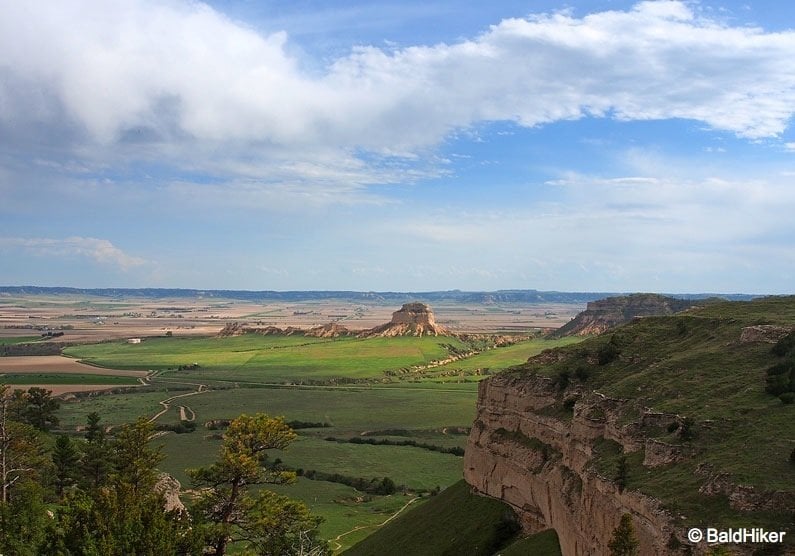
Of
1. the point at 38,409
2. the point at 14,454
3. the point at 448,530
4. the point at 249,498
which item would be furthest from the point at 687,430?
the point at 38,409

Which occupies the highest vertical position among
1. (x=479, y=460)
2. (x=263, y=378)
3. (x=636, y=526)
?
(x=636, y=526)

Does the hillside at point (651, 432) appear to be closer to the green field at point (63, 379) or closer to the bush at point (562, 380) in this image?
the bush at point (562, 380)

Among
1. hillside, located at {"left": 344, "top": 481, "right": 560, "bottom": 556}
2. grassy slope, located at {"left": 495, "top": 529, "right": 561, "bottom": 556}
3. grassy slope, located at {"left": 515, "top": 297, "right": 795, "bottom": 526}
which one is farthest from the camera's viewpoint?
hillside, located at {"left": 344, "top": 481, "right": 560, "bottom": 556}

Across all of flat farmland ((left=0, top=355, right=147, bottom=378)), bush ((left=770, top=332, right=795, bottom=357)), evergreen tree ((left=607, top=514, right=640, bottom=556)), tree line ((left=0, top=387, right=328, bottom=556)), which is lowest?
flat farmland ((left=0, top=355, right=147, bottom=378))

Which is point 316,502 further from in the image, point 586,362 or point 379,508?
point 586,362

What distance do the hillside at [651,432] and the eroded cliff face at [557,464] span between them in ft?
0.29

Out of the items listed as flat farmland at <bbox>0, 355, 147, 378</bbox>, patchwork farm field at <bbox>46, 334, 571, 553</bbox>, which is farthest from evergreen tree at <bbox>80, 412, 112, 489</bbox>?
flat farmland at <bbox>0, 355, 147, 378</bbox>

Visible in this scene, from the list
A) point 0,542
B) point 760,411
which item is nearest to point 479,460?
point 760,411

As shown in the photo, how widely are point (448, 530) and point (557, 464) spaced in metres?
12.7

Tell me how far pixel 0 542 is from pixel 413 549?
27.6m

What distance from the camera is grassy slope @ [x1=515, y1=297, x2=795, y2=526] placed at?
25.9 metres

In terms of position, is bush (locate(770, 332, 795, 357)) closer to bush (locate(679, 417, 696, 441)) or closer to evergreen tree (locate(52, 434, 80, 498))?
bush (locate(679, 417, 696, 441))

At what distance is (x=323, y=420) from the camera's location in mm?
121188

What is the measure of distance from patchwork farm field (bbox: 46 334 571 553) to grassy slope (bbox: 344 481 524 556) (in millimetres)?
7134
